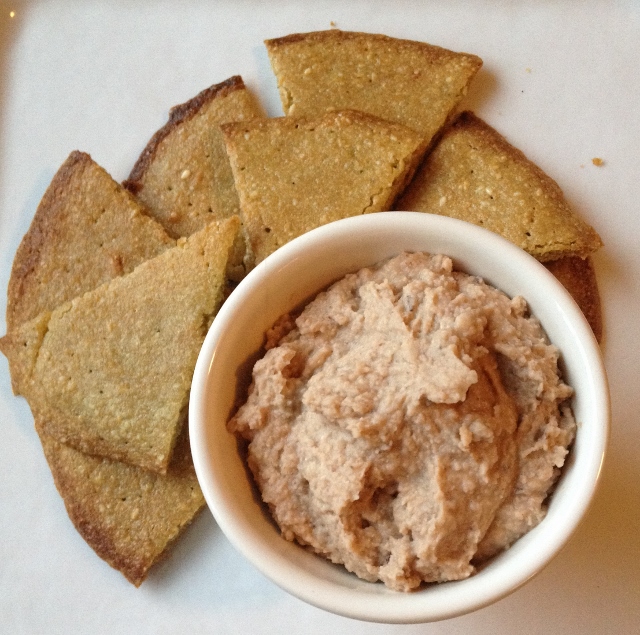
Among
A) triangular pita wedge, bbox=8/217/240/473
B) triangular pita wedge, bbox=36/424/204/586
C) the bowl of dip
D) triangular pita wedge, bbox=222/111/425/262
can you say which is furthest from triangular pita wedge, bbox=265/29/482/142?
triangular pita wedge, bbox=36/424/204/586

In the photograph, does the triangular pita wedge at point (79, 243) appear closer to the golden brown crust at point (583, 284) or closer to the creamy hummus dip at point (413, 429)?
the creamy hummus dip at point (413, 429)

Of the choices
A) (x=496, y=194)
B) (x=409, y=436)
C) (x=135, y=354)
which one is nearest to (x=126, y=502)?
(x=135, y=354)

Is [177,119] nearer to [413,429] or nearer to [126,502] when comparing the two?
[126,502]

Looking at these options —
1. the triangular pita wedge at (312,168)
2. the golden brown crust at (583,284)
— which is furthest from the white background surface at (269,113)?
the triangular pita wedge at (312,168)

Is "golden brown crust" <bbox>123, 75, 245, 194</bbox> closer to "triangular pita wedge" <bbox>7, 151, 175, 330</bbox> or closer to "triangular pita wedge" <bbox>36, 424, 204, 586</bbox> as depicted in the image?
"triangular pita wedge" <bbox>7, 151, 175, 330</bbox>

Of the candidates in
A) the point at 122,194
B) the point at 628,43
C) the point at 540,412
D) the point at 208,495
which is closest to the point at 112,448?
the point at 208,495

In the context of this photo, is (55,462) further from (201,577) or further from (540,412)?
(540,412)
